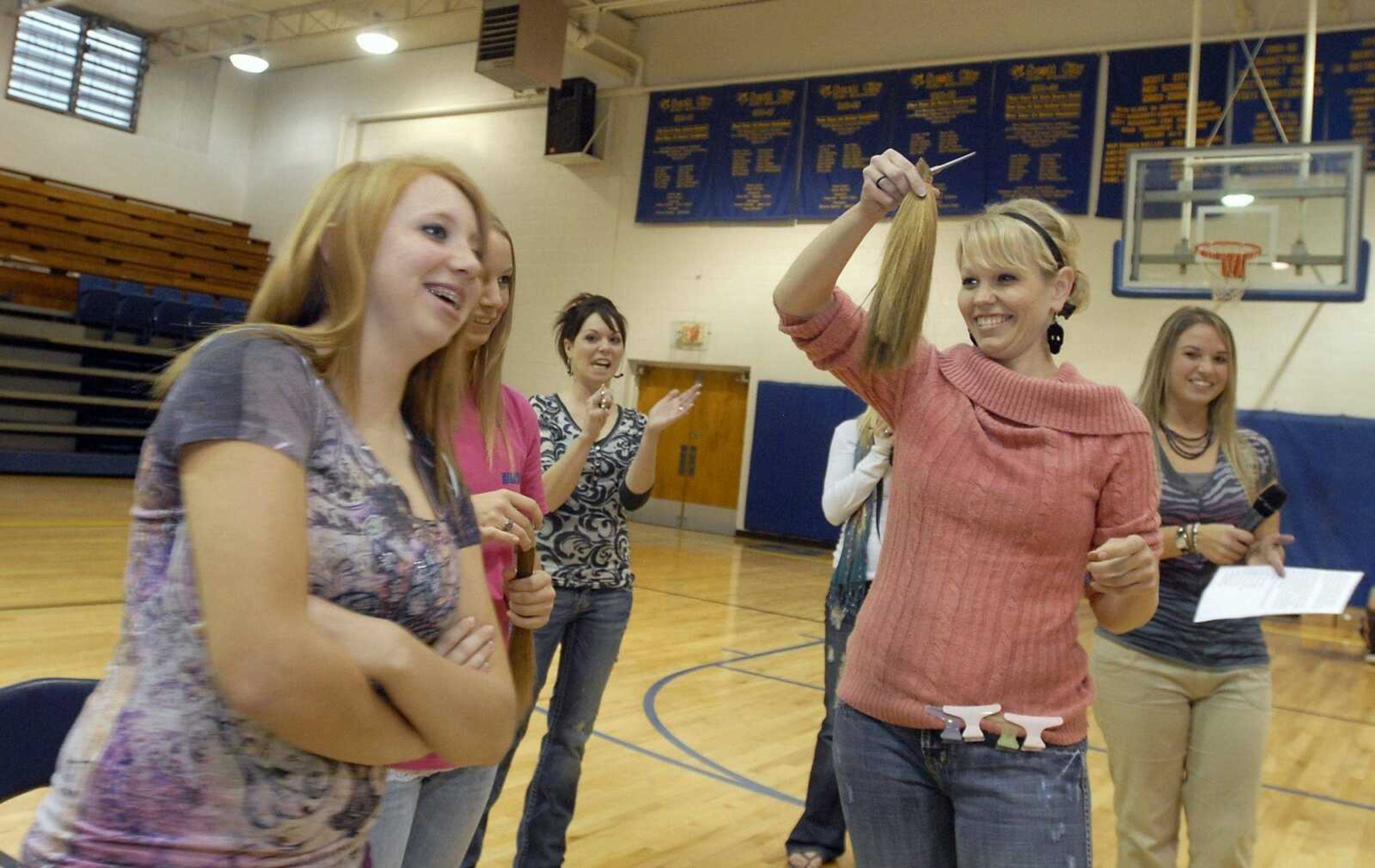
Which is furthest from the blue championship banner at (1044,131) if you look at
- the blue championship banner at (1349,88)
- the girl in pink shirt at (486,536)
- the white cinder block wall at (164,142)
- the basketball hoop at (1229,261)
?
the white cinder block wall at (164,142)

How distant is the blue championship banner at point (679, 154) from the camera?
522 inches

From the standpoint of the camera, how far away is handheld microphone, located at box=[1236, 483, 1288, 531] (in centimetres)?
259

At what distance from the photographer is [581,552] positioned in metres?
2.99

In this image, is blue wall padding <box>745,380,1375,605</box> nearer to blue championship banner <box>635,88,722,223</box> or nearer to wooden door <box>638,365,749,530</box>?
wooden door <box>638,365,749,530</box>

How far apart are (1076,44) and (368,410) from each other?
1152 centimetres

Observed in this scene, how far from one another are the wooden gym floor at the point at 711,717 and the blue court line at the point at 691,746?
1cm

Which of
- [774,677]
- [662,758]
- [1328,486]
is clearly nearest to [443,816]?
[662,758]

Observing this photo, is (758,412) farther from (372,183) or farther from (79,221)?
(372,183)

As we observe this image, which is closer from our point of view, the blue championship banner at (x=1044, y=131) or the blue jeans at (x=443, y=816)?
the blue jeans at (x=443, y=816)

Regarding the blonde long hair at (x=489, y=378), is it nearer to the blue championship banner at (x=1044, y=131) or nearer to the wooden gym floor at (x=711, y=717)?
the wooden gym floor at (x=711, y=717)

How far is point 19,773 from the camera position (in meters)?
1.62

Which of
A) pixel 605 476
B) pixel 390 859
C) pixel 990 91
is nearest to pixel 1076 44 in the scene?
pixel 990 91

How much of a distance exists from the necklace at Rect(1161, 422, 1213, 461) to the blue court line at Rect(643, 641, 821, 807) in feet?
6.90

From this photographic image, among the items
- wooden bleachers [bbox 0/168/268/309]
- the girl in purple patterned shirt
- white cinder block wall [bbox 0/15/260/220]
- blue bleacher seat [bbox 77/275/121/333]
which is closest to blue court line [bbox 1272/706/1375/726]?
the girl in purple patterned shirt
